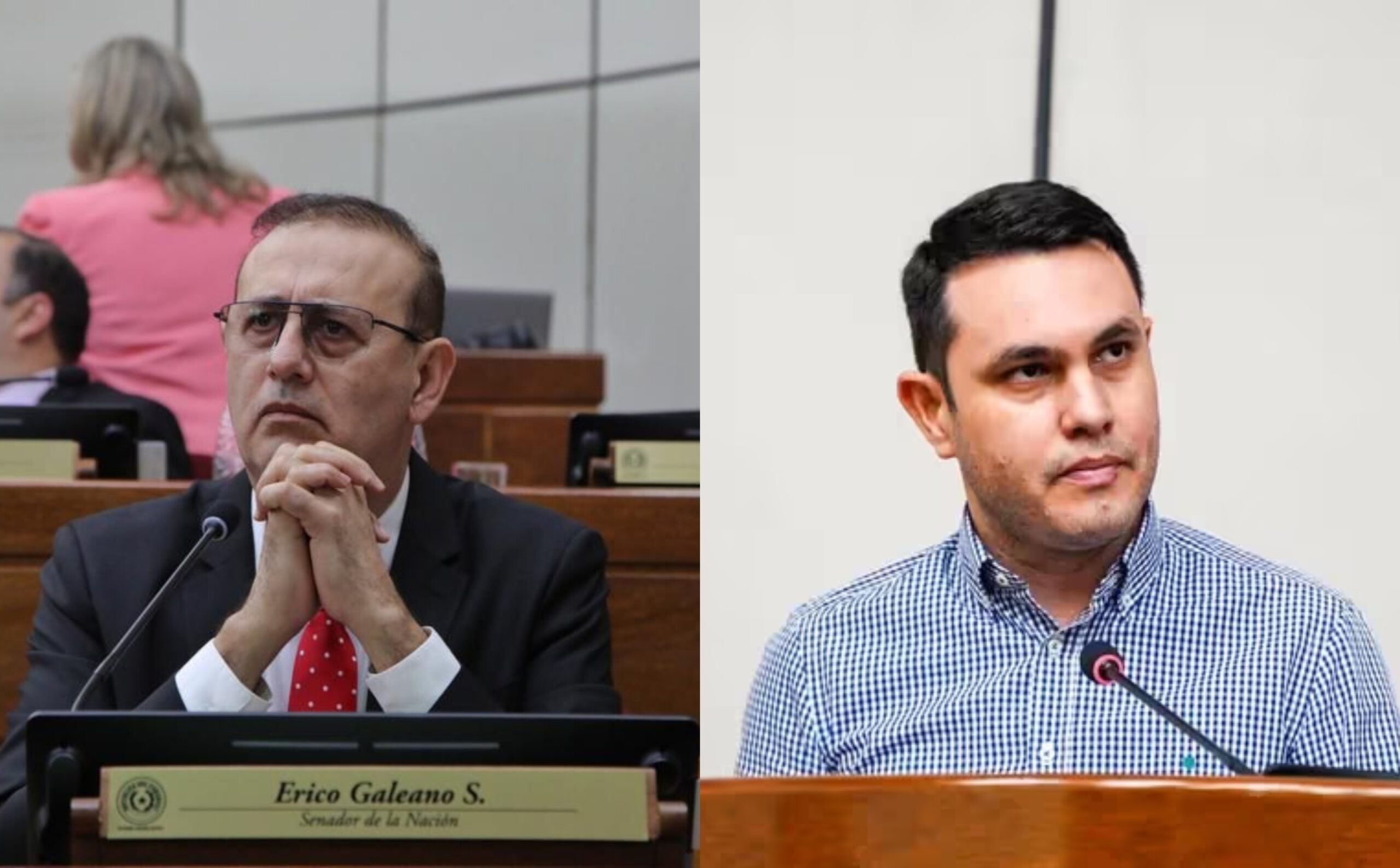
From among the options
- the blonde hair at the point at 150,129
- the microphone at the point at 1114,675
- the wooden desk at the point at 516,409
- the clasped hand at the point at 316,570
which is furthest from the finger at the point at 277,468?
the wooden desk at the point at 516,409

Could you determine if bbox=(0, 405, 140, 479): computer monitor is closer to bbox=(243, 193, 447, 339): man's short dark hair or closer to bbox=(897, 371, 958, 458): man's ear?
bbox=(243, 193, 447, 339): man's short dark hair

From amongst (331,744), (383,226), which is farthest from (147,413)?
(331,744)

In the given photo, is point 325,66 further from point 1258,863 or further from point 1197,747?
point 1258,863

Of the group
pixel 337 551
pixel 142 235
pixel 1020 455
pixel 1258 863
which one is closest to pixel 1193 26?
pixel 1020 455

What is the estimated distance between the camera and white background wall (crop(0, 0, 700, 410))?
676 cm

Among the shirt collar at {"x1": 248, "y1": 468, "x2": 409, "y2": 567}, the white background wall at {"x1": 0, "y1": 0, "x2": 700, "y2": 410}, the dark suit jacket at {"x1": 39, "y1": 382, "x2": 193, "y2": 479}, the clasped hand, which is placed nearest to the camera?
the clasped hand

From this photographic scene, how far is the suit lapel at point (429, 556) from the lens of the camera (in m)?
2.04

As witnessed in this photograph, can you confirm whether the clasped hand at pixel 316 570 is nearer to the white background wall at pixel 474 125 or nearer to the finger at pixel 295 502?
the finger at pixel 295 502

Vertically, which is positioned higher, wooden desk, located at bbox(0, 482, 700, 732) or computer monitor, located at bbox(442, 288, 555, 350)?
computer monitor, located at bbox(442, 288, 555, 350)

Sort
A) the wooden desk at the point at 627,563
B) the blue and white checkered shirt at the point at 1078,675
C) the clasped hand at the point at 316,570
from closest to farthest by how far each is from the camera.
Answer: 1. the blue and white checkered shirt at the point at 1078,675
2. the clasped hand at the point at 316,570
3. the wooden desk at the point at 627,563

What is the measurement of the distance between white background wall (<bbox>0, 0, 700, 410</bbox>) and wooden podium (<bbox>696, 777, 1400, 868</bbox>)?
18.3 ft

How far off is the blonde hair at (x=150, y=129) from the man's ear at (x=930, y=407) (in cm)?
240

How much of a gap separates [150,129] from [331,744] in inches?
117

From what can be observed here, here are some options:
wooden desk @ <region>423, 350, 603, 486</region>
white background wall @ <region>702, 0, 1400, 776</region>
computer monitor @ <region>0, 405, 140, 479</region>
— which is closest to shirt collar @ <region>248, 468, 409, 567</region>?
white background wall @ <region>702, 0, 1400, 776</region>
